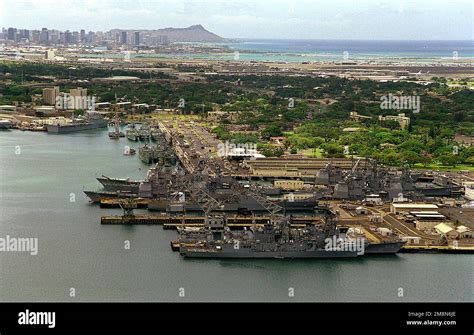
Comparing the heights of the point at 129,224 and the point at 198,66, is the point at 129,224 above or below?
below

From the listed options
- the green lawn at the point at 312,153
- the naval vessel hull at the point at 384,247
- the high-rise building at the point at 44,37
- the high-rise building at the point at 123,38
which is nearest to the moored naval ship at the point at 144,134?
the green lawn at the point at 312,153

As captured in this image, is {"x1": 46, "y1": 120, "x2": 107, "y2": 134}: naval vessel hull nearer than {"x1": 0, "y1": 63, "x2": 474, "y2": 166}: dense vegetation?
No

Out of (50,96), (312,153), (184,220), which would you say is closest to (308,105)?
(50,96)

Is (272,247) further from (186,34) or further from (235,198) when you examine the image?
(186,34)

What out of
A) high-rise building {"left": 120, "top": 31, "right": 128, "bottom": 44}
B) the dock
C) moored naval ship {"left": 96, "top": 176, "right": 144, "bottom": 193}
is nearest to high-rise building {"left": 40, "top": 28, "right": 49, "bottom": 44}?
high-rise building {"left": 120, "top": 31, "right": 128, "bottom": 44}

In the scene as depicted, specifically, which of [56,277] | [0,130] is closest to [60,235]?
[56,277]

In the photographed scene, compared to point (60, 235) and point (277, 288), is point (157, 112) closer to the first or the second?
point (60, 235)

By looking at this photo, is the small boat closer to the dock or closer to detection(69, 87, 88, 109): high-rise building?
the dock
